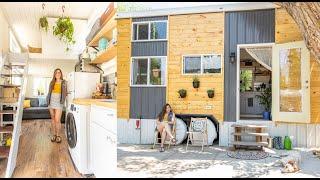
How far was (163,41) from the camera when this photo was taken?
19.9ft

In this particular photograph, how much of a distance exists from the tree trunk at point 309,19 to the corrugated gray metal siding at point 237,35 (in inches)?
59.2

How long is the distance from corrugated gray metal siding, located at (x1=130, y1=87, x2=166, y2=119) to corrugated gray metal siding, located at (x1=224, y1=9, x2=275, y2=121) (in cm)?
124

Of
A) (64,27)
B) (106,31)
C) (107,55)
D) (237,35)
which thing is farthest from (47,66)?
(237,35)

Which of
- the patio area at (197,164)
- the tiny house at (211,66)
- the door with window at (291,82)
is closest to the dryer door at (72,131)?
the patio area at (197,164)

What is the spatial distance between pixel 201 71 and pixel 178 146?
1.53 m

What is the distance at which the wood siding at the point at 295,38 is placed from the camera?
5434 mm

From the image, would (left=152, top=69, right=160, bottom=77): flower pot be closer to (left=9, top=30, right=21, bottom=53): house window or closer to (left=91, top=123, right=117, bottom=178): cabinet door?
(left=9, top=30, right=21, bottom=53): house window

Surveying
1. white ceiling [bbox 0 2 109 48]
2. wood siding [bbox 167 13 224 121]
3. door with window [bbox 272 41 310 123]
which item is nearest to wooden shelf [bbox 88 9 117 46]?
white ceiling [bbox 0 2 109 48]

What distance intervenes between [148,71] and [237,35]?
6.04ft

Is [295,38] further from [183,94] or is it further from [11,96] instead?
[11,96]

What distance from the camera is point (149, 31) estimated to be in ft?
20.1

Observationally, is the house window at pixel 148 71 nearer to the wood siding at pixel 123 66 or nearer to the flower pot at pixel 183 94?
the wood siding at pixel 123 66

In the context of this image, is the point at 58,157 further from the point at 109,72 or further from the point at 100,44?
the point at 100,44

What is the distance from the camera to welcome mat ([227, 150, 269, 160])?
4.64m
